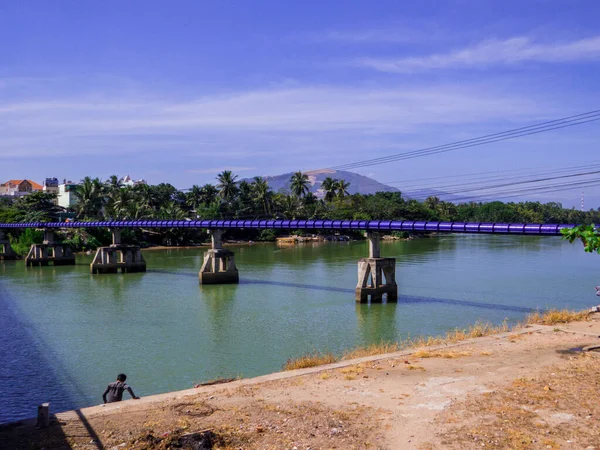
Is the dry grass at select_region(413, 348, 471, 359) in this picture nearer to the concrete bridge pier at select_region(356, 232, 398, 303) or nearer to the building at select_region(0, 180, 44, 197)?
the concrete bridge pier at select_region(356, 232, 398, 303)

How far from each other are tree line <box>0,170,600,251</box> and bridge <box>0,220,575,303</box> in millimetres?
18006

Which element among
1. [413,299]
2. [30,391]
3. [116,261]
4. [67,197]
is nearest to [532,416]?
[30,391]

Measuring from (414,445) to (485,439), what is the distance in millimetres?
1348

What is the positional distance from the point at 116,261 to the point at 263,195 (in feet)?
179

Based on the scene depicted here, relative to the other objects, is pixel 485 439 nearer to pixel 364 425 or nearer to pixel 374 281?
pixel 364 425

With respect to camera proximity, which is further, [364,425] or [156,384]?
[156,384]

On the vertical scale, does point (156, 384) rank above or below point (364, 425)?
below

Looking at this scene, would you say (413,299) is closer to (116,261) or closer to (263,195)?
(116,261)

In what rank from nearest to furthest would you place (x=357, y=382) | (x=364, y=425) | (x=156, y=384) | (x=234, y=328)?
1. (x=364, y=425)
2. (x=357, y=382)
3. (x=156, y=384)
4. (x=234, y=328)

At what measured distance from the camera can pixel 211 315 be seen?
36.2 meters

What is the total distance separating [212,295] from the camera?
A: 45.0m

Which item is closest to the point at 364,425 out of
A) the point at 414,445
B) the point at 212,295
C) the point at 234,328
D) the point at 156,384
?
the point at 414,445

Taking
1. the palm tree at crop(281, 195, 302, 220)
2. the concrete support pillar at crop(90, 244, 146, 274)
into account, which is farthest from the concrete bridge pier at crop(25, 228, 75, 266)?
the palm tree at crop(281, 195, 302, 220)

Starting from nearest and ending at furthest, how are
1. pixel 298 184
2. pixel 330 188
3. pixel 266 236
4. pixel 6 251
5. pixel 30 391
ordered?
pixel 30 391
pixel 6 251
pixel 266 236
pixel 298 184
pixel 330 188
